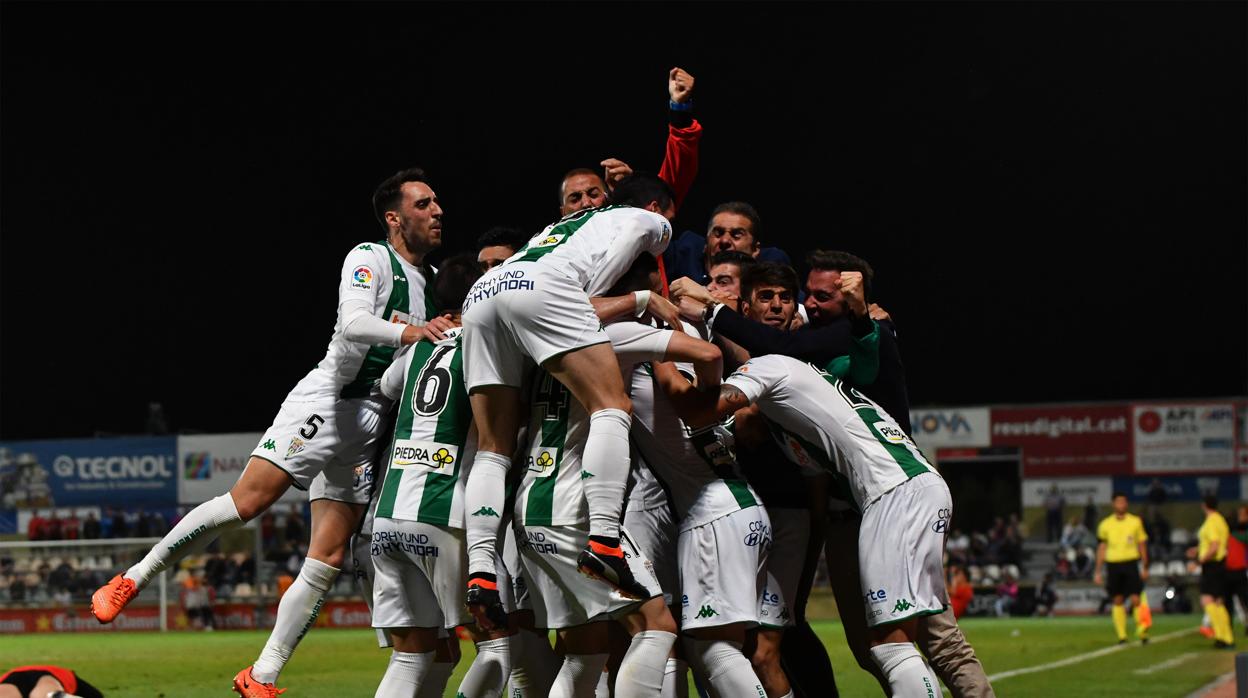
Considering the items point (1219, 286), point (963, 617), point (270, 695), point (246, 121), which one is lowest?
point (963, 617)

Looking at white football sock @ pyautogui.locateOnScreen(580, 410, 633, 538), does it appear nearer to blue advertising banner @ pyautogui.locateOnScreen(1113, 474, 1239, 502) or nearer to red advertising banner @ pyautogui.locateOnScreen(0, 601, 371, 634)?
red advertising banner @ pyautogui.locateOnScreen(0, 601, 371, 634)

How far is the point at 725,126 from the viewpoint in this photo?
123 ft

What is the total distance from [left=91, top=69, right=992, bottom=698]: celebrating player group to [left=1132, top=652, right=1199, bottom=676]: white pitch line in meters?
8.47

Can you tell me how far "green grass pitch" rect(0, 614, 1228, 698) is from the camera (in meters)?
12.0

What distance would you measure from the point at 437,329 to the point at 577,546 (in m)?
1.46

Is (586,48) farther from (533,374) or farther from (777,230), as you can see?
(533,374)

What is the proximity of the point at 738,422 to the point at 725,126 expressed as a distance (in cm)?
3194

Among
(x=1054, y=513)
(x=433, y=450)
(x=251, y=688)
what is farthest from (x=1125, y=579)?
(x=433, y=450)

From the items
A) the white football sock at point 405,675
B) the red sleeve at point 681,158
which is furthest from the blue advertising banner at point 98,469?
the white football sock at point 405,675

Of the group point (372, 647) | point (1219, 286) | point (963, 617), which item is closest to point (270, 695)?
point (372, 647)

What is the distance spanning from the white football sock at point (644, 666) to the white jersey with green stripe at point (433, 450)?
1029 mm

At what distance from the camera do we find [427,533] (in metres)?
5.80

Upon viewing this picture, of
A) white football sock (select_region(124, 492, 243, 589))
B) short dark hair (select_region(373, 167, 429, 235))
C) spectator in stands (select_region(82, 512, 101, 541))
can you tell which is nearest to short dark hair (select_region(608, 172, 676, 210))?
short dark hair (select_region(373, 167, 429, 235))

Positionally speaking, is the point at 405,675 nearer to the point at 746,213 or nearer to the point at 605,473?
the point at 605,473
